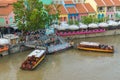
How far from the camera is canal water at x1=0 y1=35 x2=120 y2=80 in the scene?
29.2 metres

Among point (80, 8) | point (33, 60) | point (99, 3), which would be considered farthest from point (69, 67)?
point (99, 3)

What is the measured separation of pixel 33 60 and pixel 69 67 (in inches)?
145

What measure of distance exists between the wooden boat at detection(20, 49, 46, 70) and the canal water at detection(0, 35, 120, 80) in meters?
0.43

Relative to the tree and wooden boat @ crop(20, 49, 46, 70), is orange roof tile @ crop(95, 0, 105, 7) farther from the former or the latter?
wooden boat @ crop(20, 49, 46, 70)

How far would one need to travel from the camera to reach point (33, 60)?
3175 centimetres

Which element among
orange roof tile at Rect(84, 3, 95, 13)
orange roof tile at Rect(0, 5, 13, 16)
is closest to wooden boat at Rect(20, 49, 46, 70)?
orange roof tile at Rect(0, 5, 13, 16)

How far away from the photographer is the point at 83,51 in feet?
124

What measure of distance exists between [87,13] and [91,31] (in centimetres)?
611

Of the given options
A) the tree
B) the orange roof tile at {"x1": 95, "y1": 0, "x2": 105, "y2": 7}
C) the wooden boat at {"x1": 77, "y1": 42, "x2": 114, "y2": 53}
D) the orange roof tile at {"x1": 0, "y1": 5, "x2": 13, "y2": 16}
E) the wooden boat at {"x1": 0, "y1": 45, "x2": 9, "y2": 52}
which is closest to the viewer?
the wooden boat at {"x1": 0, "y1": 45, "x2": 9, "y2": 52}

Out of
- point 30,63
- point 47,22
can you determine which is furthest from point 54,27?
point 30,63

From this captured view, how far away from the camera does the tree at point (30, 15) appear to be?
38.8 m

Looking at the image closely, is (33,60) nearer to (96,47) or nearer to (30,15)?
(96,47)

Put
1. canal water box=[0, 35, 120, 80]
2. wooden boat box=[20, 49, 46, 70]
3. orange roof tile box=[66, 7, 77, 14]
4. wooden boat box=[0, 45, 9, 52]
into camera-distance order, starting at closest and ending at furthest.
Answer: canal water box=[0, 35, 120, 80] → wooden boat box=[20, 49, 46, 70] → wooden boat box=[0, 45, 9, 52] → orange roof tile box=[66, 7, 77, 14]

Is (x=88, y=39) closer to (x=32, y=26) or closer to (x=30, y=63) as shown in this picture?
(x=32, y=26)
